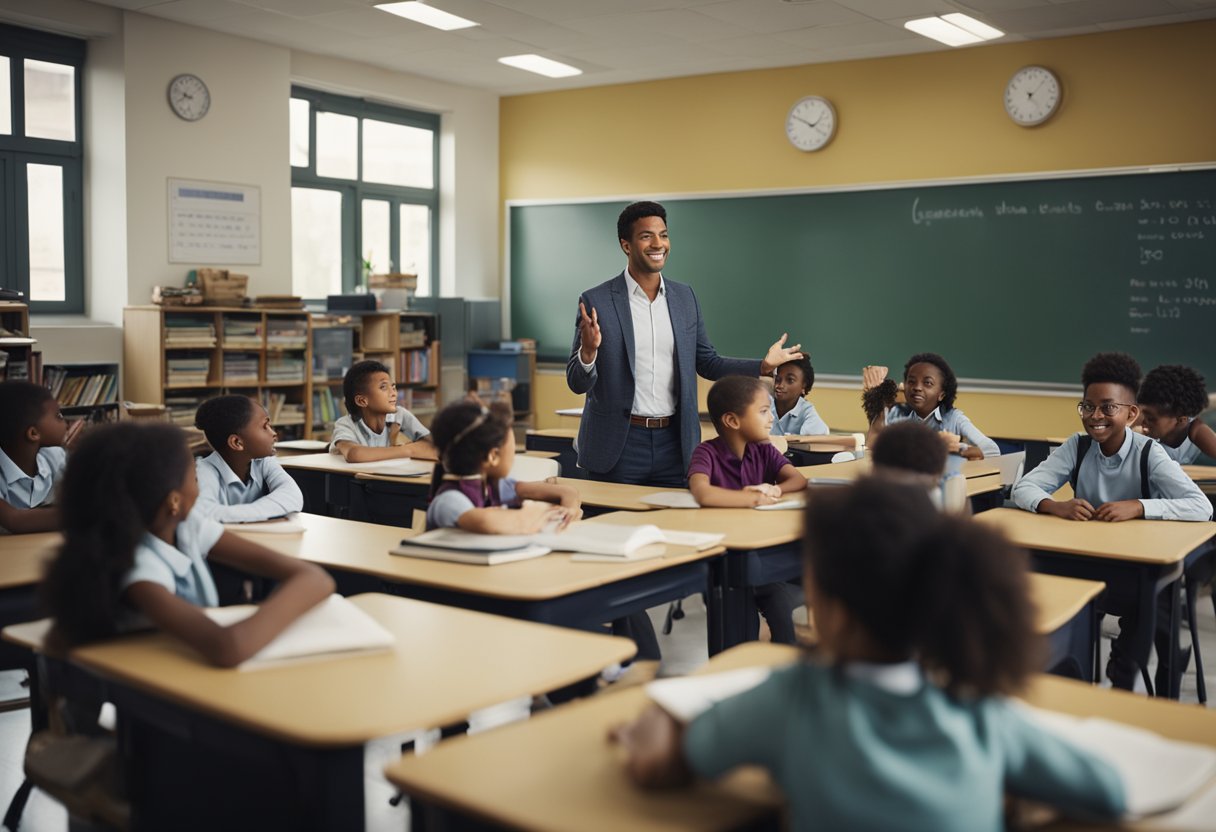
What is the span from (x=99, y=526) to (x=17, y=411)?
1.57 m

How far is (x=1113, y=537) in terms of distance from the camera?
298 cm

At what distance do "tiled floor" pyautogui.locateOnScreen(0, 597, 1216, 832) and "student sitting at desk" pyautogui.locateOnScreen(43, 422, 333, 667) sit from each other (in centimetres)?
58

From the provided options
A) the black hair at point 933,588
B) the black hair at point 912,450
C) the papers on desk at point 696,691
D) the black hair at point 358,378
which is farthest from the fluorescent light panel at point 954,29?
the black hair at point 933,588

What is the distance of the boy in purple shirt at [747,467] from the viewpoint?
132 inches

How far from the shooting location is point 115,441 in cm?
190

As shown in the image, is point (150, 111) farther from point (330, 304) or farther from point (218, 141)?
point (330, 304)

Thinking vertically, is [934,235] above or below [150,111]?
below

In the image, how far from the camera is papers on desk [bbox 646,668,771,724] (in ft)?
4.46

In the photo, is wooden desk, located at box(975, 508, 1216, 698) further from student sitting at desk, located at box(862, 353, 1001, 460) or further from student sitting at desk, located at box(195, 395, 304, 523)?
student sitting at desk, located at box(195, 395, 304, 523)

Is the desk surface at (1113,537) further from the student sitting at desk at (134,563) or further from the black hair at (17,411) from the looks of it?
the black hair at (17,411)

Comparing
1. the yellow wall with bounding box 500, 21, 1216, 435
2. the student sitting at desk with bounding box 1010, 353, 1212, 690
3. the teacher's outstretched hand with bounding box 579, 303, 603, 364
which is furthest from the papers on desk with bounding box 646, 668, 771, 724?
the yellow wall with bounding box 500, 21, 1216, 435

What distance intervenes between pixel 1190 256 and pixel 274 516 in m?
5.53

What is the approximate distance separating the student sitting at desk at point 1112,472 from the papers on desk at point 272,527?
2037 millimetres

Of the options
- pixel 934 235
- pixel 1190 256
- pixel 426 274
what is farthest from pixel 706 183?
pixel 1190 256
